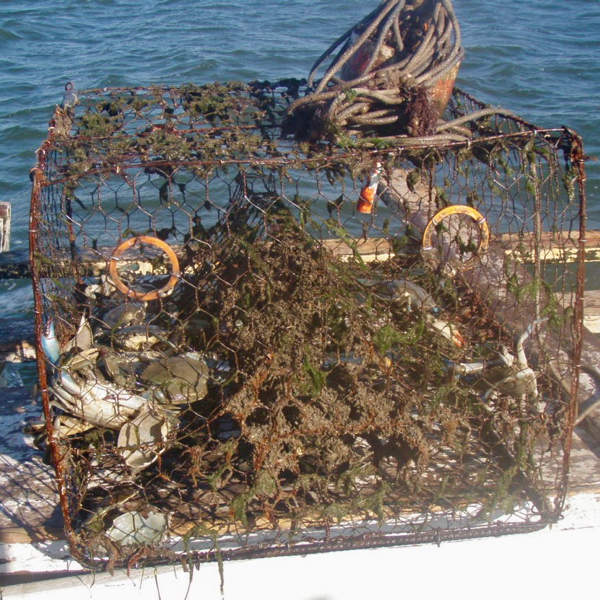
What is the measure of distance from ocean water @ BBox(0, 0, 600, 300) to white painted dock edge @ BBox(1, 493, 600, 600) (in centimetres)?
554

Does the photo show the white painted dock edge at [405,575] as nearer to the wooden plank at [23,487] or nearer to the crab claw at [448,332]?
the wooden plank at [23,487]

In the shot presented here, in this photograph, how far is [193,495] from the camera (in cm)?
270

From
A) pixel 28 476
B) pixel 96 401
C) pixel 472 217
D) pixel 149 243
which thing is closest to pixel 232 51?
pixel 472 217

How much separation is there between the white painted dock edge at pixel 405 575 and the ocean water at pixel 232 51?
5.54 meters

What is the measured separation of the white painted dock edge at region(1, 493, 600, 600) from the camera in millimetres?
2482

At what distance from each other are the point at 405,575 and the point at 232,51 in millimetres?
10635

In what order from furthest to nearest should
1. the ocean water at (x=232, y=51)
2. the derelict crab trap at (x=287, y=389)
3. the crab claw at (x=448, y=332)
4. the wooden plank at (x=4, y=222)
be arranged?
1. the ocean water at (x=232, y=51)
2. the wooden plank at (x=4, y=222)
3. the crab claw at (x=448, y=332)
4. the derelict crab trap at (x=287, y=389)

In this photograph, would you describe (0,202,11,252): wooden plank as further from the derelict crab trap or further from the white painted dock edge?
A: the white painted dock edge

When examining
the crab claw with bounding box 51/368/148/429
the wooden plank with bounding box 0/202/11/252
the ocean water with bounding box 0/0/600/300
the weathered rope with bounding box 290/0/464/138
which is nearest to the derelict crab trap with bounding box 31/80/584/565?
the crab claw with bounding box 51/368/148/429

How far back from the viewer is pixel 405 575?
2.63 meters

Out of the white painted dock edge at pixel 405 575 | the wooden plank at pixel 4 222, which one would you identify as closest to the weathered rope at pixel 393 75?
the white painted dock edge at pixel 405 575

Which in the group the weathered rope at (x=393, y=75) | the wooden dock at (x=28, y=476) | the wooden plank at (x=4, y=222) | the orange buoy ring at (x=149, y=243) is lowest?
the wooden dock at (x=28, y=476)

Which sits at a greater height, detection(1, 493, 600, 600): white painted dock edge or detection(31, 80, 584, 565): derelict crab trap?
detection(31, 80, 584, 565): derelict crab trap

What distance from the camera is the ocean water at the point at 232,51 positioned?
31.7ft
